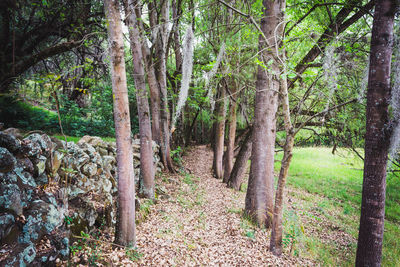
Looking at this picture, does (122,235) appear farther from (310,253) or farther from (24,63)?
(24,63)

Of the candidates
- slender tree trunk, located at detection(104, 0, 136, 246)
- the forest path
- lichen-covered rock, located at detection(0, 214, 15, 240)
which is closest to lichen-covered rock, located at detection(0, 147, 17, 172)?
lichen-covered rock, located at detection(0, 214, 15, 240)

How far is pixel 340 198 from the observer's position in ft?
34.1

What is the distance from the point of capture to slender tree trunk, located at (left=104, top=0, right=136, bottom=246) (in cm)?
320

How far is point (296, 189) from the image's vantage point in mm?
11570

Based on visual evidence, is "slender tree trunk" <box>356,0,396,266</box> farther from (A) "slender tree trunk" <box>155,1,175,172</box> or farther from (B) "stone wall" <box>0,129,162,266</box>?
(A) "slender tree trunk" <box>155,1,175,172</box>

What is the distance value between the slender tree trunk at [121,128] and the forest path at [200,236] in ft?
1.96

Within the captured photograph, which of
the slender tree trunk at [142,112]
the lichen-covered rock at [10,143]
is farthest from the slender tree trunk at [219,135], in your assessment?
the lichen-covered rock at [10,143]

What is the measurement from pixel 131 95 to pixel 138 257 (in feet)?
29.2

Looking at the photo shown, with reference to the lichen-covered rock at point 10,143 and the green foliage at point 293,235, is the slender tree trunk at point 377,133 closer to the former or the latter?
the green foliage at point 293,235

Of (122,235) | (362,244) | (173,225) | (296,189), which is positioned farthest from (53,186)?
(296,189)

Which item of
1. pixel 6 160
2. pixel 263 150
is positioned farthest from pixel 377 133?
pixel 6 160

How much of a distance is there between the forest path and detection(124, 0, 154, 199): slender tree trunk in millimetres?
690

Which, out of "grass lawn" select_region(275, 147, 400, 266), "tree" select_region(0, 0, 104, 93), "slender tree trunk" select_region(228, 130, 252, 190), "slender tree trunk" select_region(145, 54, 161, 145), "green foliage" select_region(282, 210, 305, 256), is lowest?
"grass lawn" select_region(275, 147, 400, 266)

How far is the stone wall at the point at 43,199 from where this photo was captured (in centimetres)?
239
